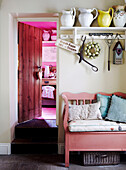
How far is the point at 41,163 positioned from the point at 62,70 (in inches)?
54.4

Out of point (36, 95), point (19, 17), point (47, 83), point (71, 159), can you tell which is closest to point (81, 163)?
point (71, 159)

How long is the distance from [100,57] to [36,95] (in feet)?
5.58

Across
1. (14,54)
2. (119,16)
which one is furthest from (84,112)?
(14,54)

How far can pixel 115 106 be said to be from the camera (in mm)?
2822

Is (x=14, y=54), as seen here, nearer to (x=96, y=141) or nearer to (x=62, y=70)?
(x=62, y=70)

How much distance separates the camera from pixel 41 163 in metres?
2.84

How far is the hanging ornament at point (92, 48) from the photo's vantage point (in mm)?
3035

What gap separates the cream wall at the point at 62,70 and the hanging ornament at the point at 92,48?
94 millimetres

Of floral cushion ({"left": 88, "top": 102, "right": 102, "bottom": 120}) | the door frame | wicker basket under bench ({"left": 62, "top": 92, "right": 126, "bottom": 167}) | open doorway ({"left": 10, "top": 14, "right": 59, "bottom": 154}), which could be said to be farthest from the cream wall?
wicker basket under bench ({"left": 62, "top": 92, "right": 126, "bottom": 167})

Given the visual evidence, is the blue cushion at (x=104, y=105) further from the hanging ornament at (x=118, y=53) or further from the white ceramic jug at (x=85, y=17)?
the white ceramic jug at (x=85, y=17)

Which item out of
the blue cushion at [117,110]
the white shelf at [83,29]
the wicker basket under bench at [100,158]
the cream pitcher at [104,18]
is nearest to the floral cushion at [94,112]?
the blue cushion at [117,110]

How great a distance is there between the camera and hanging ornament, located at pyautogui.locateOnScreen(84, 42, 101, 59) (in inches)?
119

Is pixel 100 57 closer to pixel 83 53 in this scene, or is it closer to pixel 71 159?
pixel 83 53

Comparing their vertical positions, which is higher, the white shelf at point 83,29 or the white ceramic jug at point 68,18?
the white ceramic jug at point 68,18
